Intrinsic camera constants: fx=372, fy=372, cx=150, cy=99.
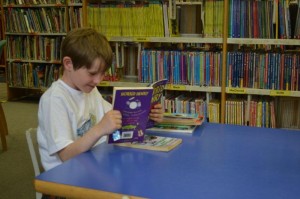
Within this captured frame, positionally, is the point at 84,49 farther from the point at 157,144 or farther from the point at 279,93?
the point at 279,93

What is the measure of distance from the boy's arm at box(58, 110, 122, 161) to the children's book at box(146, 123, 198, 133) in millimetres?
336

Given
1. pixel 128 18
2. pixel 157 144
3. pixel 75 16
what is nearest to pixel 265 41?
pixel 128 18

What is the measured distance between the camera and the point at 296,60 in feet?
8.96

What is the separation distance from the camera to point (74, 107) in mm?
1374

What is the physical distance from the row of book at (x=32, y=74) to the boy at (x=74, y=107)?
142 inches

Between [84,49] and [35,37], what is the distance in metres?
3.95

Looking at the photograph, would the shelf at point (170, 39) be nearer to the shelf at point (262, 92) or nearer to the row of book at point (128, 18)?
the row of book at point (128, 18)

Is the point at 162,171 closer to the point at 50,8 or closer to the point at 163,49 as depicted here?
the point at 163,49

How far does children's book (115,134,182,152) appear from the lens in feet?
4.05

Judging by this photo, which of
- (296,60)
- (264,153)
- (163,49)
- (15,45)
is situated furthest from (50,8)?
(264,153)

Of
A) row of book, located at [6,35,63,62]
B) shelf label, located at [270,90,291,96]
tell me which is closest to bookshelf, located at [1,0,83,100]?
row of book, located at [6,35,63,62]

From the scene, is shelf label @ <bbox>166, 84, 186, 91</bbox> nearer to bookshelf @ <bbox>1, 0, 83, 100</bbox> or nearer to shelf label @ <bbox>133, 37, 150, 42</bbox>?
shelf label @ <bbox>133, 37, 150, 42</bbox>

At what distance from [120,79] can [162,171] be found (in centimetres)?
237

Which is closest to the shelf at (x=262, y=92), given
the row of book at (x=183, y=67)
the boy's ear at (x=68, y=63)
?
the row of book at (x=183, y=67)
